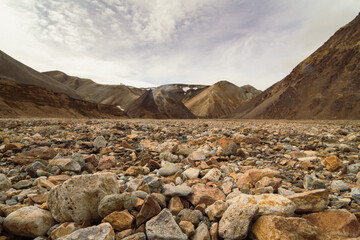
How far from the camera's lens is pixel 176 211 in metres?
1.72

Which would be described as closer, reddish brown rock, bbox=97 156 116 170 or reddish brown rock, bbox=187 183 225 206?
reddish brown rock, bbox=187 183 225 206

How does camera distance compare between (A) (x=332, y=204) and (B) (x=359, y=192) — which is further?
(B) (x=359, y=192)

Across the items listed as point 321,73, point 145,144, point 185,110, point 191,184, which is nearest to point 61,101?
point 145,144

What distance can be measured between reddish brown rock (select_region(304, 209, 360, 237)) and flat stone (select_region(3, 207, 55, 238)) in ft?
7.30

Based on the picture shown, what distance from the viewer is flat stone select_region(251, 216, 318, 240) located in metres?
1.31

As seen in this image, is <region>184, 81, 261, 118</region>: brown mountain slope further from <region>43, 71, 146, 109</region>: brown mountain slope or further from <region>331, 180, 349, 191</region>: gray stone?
<region>331, 180, 349, 191</region>: gray stone

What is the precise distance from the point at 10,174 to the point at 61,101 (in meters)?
34.9

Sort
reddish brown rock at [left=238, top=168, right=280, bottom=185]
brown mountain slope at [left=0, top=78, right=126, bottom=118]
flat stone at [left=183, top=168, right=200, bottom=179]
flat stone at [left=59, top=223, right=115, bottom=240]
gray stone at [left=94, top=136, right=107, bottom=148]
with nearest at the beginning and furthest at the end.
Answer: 1. flat stone at [left=59, top=223, right=115, bottom=240]
2. reddish brown rock at [left=238, top=168, right=280, bottom=185]
3. flat stone at [left=183, top=168, right=200, bottom=179]
4. gray stone at [left=94, top=136, right=107, bottom=148]
5. brown mountain slope at [left=0, top=78, right=126, bottom=118]

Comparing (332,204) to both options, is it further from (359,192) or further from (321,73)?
(321,73)

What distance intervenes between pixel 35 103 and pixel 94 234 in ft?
115

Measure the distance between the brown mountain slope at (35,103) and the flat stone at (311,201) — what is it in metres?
30.3

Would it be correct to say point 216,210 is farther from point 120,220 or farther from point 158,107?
point 158,107

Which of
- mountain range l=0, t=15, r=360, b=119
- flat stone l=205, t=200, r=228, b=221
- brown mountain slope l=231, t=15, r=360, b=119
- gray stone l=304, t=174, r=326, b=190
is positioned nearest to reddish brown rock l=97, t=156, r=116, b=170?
flat stone l=205, t=200, r=228, b=221

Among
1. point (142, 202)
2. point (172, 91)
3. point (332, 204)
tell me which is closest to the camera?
point (142, 202)
